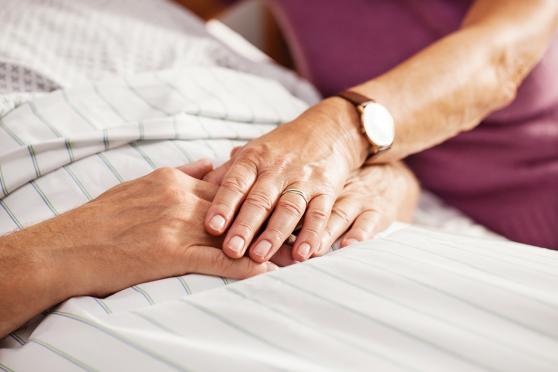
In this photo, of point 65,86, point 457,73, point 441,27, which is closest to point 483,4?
point 441,27

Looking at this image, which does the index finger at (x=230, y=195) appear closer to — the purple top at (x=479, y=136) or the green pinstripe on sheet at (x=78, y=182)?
the green pinstripe on sheet at (x=78, y=182)

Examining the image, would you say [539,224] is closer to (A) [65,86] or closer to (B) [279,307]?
(B) [279,307]

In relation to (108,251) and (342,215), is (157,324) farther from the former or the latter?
(342,215)

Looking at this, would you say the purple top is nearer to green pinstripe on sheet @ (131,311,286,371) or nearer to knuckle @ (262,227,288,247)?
knuckle @ (262,227,288,247)

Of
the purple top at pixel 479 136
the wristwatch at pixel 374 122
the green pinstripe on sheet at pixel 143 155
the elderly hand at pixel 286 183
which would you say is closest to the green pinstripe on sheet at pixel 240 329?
the elderly hand at pixel 286 183

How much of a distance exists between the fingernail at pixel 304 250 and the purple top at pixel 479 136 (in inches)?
24.5

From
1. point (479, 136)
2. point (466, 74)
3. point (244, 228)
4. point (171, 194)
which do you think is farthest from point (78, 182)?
point (479, 136)

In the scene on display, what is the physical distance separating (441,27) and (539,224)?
1.52 feet

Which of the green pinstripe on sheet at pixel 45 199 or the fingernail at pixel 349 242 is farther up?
the green pinstripe on sheet at pixel 45 199

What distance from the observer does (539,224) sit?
1.29 metres

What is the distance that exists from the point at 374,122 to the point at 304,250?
0.30 metres

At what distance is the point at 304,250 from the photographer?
769 millimetres

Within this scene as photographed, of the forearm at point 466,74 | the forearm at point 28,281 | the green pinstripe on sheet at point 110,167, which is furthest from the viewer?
the forearm at point 466,74

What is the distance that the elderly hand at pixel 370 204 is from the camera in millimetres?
843
